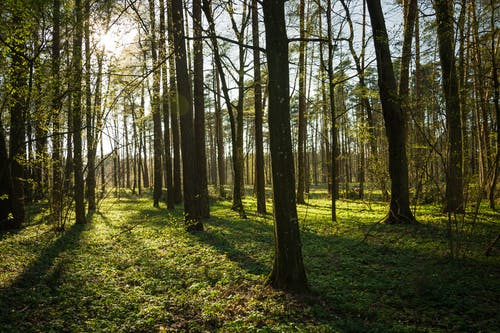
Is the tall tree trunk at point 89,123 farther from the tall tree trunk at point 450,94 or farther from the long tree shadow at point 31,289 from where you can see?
the tall tree trunk at point 450,94

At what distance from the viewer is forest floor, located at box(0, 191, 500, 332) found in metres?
4.43

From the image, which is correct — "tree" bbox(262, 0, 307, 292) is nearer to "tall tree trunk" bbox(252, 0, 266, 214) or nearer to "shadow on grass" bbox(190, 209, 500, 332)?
"shadow on grass" bbox(190, 209, 500, 332)

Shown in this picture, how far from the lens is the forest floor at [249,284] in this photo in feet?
14.5

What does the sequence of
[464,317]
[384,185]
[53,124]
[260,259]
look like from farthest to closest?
[384,185], [53,124], [260,259], [464,317]

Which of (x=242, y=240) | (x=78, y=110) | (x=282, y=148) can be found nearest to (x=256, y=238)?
(x=242, y=240)

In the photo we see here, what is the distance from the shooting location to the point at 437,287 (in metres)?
5.02

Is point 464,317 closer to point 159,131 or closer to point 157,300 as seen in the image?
point 157,300

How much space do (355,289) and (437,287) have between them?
50.5 inches

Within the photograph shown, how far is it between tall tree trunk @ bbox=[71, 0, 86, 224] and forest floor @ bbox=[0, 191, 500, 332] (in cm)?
299

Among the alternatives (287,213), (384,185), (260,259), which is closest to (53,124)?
Answer: (260,259)

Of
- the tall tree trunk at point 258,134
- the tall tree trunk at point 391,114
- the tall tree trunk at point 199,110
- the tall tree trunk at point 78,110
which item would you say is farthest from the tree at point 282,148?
the tall tree trunk at point 258,134

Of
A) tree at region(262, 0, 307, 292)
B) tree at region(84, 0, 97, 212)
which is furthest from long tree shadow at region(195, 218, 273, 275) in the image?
tree at region(84, 0, 97, 212)

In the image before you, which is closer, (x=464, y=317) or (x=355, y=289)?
(x=464, y=317)

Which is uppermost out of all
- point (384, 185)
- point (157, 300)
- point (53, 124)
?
point (53, 124)
